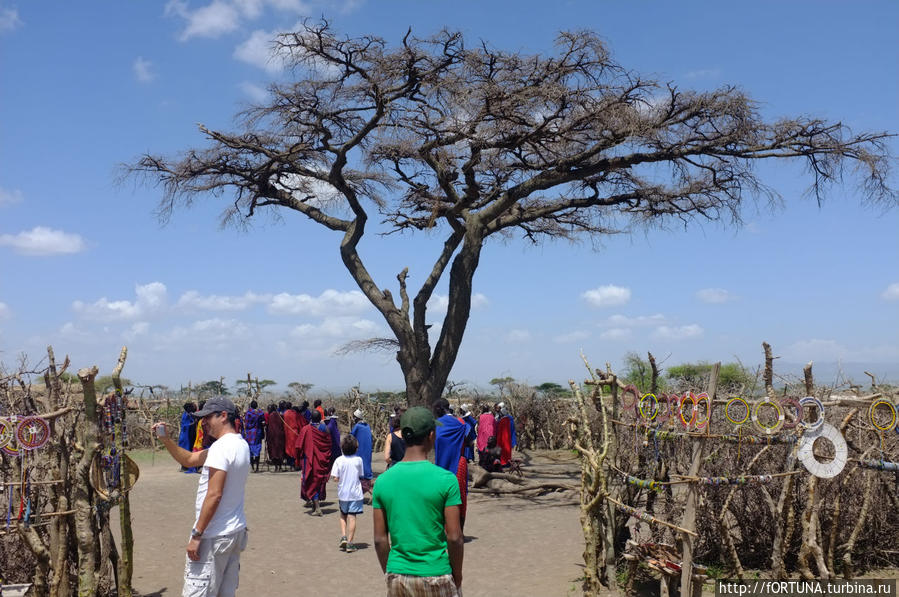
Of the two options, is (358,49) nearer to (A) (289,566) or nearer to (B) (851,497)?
(A) (289,566)

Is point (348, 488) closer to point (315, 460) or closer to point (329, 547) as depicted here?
point (329, 547)

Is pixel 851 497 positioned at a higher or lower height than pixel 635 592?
higher

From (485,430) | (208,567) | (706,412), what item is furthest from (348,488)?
(485,430)

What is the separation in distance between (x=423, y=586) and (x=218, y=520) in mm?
1543

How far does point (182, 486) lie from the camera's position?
13.8 meters

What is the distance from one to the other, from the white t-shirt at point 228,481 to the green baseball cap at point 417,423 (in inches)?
47.8

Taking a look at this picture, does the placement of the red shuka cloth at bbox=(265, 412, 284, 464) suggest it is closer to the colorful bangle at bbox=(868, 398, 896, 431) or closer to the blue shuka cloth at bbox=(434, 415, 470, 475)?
the blue shuka cloth at bbox=(434, 415, 470, 475)

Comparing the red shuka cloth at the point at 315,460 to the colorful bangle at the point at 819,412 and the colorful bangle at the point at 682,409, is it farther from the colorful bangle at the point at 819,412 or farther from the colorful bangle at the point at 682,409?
the colorful bangle at the point at 819,412

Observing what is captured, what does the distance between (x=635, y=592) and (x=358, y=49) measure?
35.4 ft

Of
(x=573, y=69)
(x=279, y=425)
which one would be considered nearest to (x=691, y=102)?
(x=573, y=69)

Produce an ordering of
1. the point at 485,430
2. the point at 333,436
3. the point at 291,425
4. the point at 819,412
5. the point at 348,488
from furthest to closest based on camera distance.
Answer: the point at 291,425 < the point at 485,430 < the point at 333,436 < the point at 348,488 < the point at 819,412

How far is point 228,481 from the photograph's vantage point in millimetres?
4270

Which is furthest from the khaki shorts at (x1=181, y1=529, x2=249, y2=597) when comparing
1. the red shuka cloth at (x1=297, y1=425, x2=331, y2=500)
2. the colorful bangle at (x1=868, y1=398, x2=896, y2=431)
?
the red shuka cloth at (x1=297, y1=425, x2=331, y2=500)

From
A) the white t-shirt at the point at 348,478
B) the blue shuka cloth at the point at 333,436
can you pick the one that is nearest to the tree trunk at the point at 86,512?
the white t-shirt at the point at 348,478
